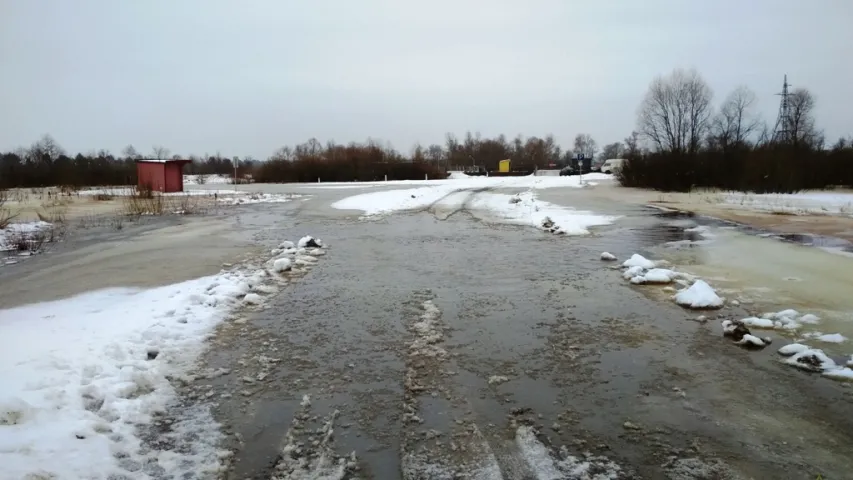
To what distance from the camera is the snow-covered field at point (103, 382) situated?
12.6ft

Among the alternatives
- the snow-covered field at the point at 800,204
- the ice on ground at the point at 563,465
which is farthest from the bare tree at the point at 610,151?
the ice on ground at the point at 563,465

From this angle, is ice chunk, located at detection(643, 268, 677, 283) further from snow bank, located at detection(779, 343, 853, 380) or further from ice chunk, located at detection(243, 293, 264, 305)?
ice chunk, located at detection(243, 293, 264, 305)

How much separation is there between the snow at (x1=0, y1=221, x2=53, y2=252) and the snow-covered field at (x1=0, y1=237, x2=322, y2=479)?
8873 mm

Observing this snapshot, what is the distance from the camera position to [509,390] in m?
5.28

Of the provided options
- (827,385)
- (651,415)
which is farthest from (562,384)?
(827,385)

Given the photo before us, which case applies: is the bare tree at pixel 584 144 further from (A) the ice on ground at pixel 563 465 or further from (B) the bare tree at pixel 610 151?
(A) the ice on ground at pixel 563 465

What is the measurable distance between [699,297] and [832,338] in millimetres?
1972

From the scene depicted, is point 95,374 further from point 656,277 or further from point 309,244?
point 309,244

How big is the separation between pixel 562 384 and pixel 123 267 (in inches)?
401

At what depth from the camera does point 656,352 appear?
251 inches

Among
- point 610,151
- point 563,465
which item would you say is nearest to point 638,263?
point 563,465

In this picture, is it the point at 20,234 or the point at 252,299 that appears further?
the point at 20,234

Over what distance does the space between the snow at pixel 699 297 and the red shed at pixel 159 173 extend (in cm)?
4300

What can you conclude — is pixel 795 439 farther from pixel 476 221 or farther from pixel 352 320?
pixel 476 221
